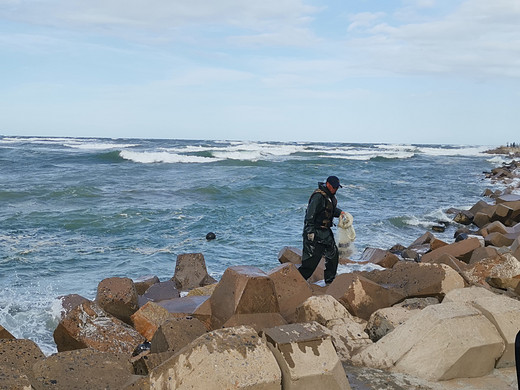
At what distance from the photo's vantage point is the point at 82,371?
3.24 metres

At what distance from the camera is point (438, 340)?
3.67 metres

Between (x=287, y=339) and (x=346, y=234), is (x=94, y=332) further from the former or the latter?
(x=346, y=234)

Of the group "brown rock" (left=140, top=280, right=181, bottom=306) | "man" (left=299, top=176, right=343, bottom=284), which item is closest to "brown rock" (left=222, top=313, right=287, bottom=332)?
"brown rock" (left=140, top=280, right=181, bottom=306)

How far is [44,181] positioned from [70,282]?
52.1 ft

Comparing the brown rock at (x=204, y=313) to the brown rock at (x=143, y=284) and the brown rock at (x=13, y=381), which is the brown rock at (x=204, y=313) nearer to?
the brown rock at (x=13, y=381)

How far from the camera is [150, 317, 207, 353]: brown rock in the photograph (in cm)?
355

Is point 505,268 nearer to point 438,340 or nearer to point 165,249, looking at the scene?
point 438,340

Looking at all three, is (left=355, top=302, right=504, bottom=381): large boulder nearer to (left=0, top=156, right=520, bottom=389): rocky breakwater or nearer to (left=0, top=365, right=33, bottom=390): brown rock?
(left=0, top=156, right=520, bottom=389): rocky breakwater

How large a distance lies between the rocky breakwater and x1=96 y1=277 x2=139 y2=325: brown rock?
0.4 inches

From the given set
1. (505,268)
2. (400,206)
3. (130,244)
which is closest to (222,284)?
(505,268)

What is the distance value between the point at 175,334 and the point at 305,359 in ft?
3.20

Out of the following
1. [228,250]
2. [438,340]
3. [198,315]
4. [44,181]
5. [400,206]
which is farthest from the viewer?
[44,181]

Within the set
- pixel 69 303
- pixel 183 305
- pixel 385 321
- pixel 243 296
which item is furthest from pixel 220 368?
pixel 69 303

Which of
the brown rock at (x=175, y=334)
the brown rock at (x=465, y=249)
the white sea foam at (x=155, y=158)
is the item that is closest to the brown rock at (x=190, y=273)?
the brown rock at (x=465, y=249)
